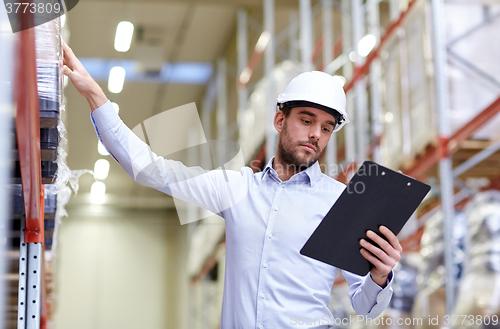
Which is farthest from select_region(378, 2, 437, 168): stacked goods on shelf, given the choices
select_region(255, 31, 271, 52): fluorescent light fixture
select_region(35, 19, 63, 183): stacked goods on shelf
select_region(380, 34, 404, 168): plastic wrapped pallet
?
select_region(35, 19, 63, 183): stacked goods on shelf

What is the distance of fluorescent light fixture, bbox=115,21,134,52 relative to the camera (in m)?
11.4

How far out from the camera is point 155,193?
21781mm

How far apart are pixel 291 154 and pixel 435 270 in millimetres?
3758

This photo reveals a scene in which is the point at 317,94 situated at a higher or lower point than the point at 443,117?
lower

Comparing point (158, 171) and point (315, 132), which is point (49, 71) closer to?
point (158, 171)

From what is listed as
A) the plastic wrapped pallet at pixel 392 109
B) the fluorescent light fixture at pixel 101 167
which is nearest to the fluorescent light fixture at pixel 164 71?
the fluorescent light fixture at pixel 101 167

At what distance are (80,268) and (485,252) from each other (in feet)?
65.0

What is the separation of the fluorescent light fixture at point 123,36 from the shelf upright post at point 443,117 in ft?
23.3

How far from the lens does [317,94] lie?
249 cm

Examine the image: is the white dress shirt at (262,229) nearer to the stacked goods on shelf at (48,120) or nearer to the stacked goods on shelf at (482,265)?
the stacked goods on shelf at (48,120)

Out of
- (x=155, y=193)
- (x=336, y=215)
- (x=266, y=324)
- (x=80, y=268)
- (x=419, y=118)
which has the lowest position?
(x=266, y=324)

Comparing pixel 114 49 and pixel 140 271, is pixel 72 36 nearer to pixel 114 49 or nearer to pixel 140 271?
pixel 114 49

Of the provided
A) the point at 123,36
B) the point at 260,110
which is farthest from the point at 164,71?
the point at 260,110

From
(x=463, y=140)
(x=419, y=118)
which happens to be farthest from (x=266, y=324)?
(x=419, y=118)
